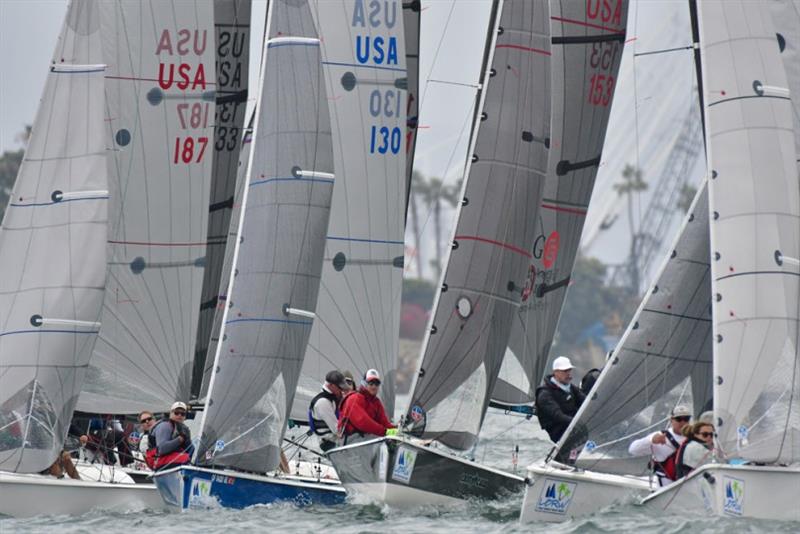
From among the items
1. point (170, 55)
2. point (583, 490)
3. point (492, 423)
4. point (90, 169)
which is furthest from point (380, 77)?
point (492, 423)

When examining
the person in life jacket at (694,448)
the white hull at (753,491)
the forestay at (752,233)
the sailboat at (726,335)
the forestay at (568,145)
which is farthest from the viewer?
the forestay at (568,145)

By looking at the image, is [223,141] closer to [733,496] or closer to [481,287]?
[481,287]

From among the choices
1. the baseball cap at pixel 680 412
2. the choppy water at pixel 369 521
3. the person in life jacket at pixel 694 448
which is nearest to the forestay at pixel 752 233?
the person in life jacket at pixel 694 448

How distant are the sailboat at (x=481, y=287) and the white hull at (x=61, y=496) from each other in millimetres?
1889

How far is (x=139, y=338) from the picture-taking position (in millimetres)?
17922

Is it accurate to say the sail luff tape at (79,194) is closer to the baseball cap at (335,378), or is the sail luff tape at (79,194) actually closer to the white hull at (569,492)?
the baseball cap at (335,378)

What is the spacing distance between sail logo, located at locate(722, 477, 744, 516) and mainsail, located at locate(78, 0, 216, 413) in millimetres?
6569

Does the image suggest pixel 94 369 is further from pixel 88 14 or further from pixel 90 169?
pixel 88 14

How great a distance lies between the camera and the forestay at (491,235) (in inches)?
651

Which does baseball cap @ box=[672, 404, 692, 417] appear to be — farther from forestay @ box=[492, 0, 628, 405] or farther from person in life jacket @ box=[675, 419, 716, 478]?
forestay @ box=[492, 0, 628, 405]

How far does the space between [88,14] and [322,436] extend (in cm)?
460

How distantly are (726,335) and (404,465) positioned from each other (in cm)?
305

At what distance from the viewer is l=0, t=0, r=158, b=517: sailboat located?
1559 centimetres

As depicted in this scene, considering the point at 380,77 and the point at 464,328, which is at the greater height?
the point at 380,77
